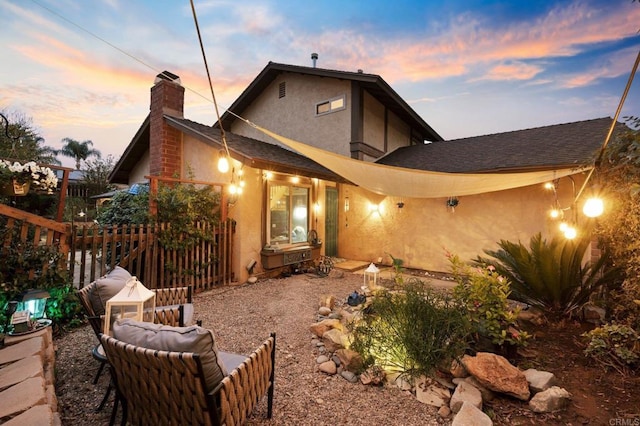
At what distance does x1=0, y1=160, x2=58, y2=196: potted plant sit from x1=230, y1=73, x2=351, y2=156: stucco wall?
6138 mm

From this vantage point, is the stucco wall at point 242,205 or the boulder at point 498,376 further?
the stucco wall at point 242,205

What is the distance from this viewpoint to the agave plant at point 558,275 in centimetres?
308

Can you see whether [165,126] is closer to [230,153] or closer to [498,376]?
[230,153]

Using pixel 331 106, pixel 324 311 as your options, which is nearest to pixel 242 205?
pixel 324 311

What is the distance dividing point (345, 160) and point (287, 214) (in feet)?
7.18

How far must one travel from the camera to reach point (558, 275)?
312 centimetres

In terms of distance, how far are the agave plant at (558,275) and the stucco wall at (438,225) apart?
8.63 ft

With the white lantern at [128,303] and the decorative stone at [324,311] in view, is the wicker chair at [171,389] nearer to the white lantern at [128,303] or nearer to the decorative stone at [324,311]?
the white lantern at [128,303]

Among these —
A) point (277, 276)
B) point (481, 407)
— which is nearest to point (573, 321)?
point (481, 407)

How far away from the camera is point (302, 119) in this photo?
8523mm

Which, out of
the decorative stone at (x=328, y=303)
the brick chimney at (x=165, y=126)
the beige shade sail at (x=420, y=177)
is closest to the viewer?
the decorative stone at (x=328, y=303)

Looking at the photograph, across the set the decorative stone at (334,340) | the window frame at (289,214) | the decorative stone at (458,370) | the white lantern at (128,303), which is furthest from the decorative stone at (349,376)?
the window frame at (289,214)

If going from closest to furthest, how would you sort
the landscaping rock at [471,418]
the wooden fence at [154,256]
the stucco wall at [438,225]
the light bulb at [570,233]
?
the landscaping rock at [471,418] → the light bulb at [570,233] → the wooden fence at [154,256] → the stucco wall at [438,225]

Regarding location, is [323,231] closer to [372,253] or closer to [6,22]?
[372,253]
